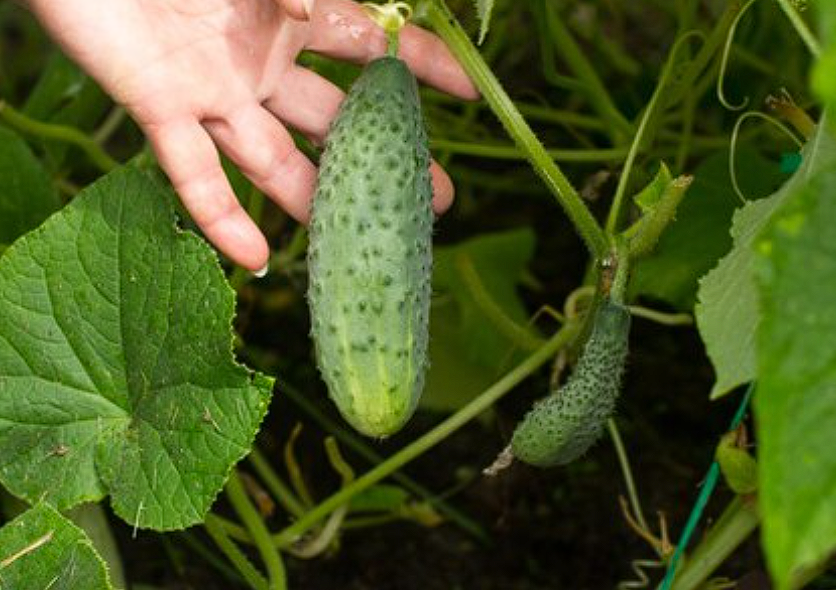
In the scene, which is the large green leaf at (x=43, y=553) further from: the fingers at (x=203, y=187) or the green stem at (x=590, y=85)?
the green stem at (x=590, y=85)

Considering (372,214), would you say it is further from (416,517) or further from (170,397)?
(416,517)

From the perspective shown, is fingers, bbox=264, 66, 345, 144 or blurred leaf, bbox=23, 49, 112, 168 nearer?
fingers, bbox=264, 66, 345, 144

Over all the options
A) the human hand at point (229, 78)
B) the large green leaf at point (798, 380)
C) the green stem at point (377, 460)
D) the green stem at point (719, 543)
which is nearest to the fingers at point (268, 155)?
the human hand at point (229, 78)

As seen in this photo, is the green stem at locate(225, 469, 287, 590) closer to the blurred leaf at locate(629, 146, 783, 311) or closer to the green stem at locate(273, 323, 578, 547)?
the green stem at locate(273, 323, 578, 547)

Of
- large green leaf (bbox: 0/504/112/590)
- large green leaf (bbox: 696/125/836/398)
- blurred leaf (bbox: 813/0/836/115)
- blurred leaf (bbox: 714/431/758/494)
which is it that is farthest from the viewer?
blurred leaf (bbox: 714/431/758/494)

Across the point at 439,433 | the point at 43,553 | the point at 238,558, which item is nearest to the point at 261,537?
the point at 238,558

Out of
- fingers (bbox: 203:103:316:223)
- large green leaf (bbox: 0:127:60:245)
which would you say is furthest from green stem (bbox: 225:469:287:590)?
large green leaf (bbox: 0:127:60:245)

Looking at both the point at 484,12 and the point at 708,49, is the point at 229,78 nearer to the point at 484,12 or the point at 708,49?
the point at 484,12
